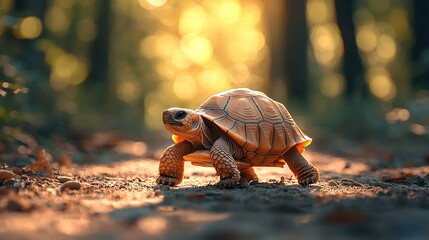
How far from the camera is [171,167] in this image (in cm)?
492

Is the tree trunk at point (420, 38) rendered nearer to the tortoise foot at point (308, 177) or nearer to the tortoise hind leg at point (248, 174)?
the tortoise hind leg at point (248, 174)

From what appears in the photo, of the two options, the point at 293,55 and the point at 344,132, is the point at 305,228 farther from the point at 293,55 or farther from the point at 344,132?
the point at 293,55

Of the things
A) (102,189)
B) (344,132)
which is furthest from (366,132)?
(102,189)

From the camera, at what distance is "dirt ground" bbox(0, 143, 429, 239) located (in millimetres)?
2535

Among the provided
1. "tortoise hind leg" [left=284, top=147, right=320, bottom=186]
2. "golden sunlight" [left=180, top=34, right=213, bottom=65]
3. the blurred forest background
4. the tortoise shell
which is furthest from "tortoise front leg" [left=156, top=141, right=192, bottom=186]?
"golden sunlight" [left=180, top=34, right=213, bottom=65]

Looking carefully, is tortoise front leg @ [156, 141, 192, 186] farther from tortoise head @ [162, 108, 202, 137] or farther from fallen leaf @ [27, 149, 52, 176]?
fallen leaf @ [27, 149, 52, 176]

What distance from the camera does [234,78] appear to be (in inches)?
2192

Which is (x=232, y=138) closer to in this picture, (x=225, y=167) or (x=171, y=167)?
(x=225, y=167)

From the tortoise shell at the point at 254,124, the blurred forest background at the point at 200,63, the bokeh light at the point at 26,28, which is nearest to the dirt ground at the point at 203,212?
the tortoise shell at the point at 254,124

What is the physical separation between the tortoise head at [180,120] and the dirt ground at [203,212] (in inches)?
20.0

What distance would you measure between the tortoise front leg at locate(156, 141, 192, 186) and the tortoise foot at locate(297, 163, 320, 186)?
1065 millimetres

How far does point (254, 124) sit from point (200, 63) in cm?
5468

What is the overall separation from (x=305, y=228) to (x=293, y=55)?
17573 mm

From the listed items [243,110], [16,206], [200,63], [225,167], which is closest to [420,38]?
[243,110]
